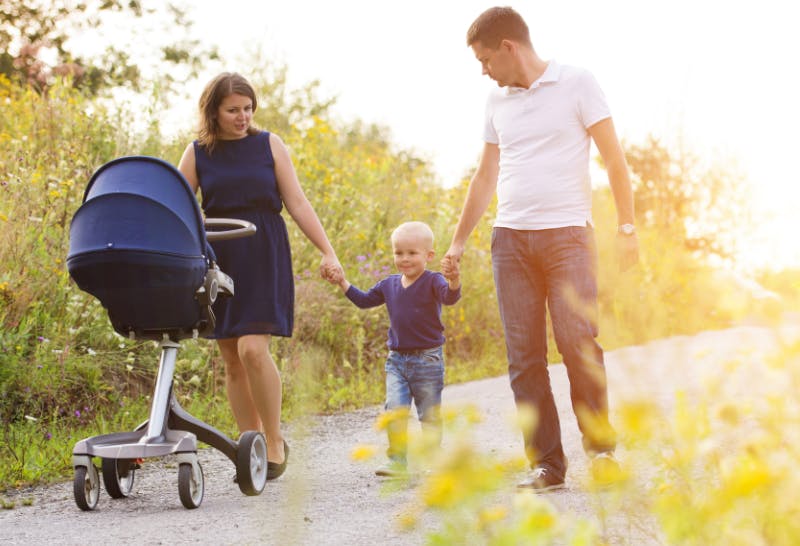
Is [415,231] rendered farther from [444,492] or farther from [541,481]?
[444,492]

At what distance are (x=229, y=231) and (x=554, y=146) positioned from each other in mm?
Result: 1390

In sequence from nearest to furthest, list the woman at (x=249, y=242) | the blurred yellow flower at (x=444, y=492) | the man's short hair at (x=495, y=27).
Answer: the blurred yellow flower at (x=444, y=492) → the man's short hair at (x=495, y=27) → the woman at (x=249, y=242)

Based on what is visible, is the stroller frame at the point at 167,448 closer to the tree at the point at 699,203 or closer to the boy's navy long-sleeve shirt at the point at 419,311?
the boy's navy long-sleeve shirt at the point at 419,311

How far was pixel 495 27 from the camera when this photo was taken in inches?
169

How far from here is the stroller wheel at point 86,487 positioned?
4.29 m

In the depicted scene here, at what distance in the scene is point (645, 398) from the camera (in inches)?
71.7

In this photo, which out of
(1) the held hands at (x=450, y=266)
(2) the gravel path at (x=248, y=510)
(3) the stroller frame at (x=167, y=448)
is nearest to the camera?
(2) the gravel path at (x=248, y=510)

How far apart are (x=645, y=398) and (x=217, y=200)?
3.37 meters

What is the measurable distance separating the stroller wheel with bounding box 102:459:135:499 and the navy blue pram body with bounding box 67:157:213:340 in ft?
2.30

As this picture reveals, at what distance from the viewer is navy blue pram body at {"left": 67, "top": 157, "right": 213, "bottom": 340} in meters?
4.07

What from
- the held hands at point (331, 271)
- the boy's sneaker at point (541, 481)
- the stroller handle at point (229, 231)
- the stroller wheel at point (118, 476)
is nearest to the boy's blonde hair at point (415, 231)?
the held hands at point (331, 271)

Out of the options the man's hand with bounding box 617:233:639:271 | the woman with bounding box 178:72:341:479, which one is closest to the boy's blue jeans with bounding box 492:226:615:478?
the man's hand with bounding box 617:233:639:271

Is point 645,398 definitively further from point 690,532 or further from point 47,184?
point 47,184

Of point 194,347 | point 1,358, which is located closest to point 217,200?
point 1,358
